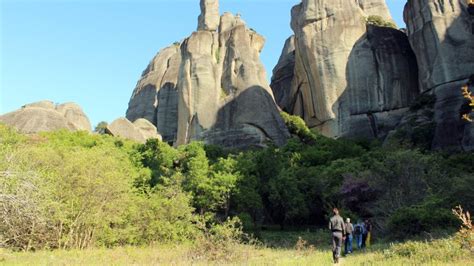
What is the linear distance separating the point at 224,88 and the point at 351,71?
11257mm

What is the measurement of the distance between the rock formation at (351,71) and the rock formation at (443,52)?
3.79 meters

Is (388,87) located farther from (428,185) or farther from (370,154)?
(428,185)

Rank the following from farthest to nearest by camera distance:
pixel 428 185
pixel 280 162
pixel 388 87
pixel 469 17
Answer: pixel 388 87
pixel 469 17
pixel 280 162
pixel 428 185

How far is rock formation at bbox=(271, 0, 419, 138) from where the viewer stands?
41.7 meters

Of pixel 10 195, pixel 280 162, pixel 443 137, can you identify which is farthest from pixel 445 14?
pixel 10 195

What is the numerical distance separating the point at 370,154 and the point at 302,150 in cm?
610

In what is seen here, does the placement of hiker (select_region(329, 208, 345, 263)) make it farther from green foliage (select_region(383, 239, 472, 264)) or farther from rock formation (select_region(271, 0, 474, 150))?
rock formation (select_region(271, 0, 474, 150))

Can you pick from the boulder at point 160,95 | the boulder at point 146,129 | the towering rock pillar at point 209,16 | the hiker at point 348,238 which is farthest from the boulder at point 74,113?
the hiker at point 348,238

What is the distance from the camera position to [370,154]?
28703 mm

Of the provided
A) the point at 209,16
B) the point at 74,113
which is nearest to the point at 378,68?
the point at 209,16

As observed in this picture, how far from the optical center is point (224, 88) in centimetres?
4294

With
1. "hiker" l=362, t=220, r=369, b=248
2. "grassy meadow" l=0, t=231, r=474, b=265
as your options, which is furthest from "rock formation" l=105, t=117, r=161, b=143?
"grassy meadow" l=0, t=231, r=474, b=265

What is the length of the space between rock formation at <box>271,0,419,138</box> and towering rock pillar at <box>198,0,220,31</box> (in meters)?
8.50

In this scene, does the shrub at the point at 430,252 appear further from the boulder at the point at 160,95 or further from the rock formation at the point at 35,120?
the boulder at the point at 160,95
